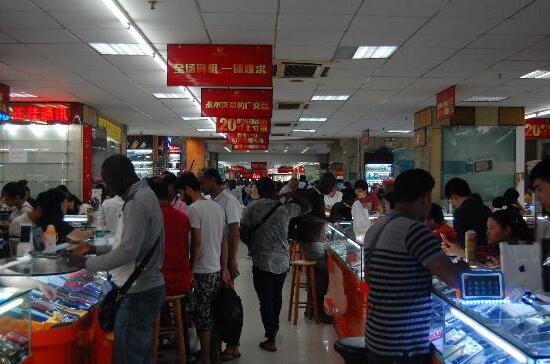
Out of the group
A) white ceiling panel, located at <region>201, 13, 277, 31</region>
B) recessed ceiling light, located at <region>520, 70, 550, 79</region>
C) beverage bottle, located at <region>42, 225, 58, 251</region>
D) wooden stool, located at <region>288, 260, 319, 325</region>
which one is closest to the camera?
beverage bottle, located at <region>42, 225, 58, 251</region>

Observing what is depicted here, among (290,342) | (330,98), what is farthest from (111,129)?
(290,342)

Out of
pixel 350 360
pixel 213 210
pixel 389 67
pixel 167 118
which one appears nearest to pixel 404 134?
pixel 167 118

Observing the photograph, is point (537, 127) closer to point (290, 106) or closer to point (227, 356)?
point (290, 106)

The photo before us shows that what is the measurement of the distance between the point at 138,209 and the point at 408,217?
146cm

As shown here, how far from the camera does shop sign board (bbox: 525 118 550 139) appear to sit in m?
13.7

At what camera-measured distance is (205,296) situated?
4.59m

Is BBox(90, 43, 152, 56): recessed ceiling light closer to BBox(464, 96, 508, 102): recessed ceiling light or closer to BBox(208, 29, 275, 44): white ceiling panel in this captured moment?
BBox(208, 29, 275, 44): white ceiling panel

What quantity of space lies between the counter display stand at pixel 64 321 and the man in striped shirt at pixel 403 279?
1.68m

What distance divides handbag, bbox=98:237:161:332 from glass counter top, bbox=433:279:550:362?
63.2 inches

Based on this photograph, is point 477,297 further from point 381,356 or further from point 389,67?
point 389,67

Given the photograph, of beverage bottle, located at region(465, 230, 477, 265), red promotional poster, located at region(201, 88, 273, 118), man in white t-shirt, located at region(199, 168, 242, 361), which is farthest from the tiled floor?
red promotional poster, located at region(201, 88, 273, 118)

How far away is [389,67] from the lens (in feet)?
26.8

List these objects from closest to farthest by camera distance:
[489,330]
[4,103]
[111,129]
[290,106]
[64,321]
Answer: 1. [489,330]
2. [64,321]
3. [4,103]
4. [290,106]
5. [111,129]

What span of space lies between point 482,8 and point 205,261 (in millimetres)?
3730
